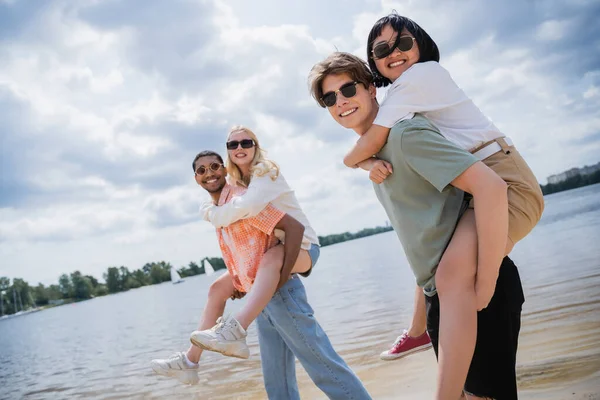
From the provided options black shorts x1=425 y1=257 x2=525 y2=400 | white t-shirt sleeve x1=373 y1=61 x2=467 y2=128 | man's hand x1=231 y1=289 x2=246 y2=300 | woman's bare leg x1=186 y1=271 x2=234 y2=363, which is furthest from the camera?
man's hand x1=231 y1=289 x2=246 y2=300

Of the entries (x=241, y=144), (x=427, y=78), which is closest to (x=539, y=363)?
(x=241, y=144)

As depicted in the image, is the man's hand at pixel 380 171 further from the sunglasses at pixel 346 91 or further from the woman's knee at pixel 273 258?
the woman's knee at pixel 273 258

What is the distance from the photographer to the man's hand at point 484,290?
190 centimetres

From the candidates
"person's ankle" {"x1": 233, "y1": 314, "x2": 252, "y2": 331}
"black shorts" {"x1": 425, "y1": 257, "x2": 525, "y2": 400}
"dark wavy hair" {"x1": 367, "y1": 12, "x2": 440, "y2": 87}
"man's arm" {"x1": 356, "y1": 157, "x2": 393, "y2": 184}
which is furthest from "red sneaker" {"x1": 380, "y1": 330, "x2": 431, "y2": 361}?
"dark wavy hair" {"x1": 367, "y1": 12, "x2": 440, "y2": 87}

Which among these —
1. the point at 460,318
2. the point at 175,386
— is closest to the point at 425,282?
the point at 460,318

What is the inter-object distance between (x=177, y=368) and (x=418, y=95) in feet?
7.93

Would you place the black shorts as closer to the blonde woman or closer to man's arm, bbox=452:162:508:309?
man's arm, bbox=452:162:508:309

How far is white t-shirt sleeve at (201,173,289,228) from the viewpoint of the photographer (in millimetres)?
3244

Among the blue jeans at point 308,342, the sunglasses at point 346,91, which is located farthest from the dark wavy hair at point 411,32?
the blue jeans at point 308,342

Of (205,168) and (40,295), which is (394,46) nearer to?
(205,168)

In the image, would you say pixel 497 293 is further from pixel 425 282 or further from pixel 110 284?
pixel 110 284

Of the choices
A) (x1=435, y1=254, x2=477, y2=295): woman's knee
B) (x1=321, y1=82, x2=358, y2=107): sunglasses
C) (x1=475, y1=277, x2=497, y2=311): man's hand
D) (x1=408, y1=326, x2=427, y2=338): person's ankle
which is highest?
(x1=321, y1=82, x2=358, y2=107): sunglasses

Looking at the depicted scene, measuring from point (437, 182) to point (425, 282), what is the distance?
1.55 feet

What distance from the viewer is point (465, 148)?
6.97ft
